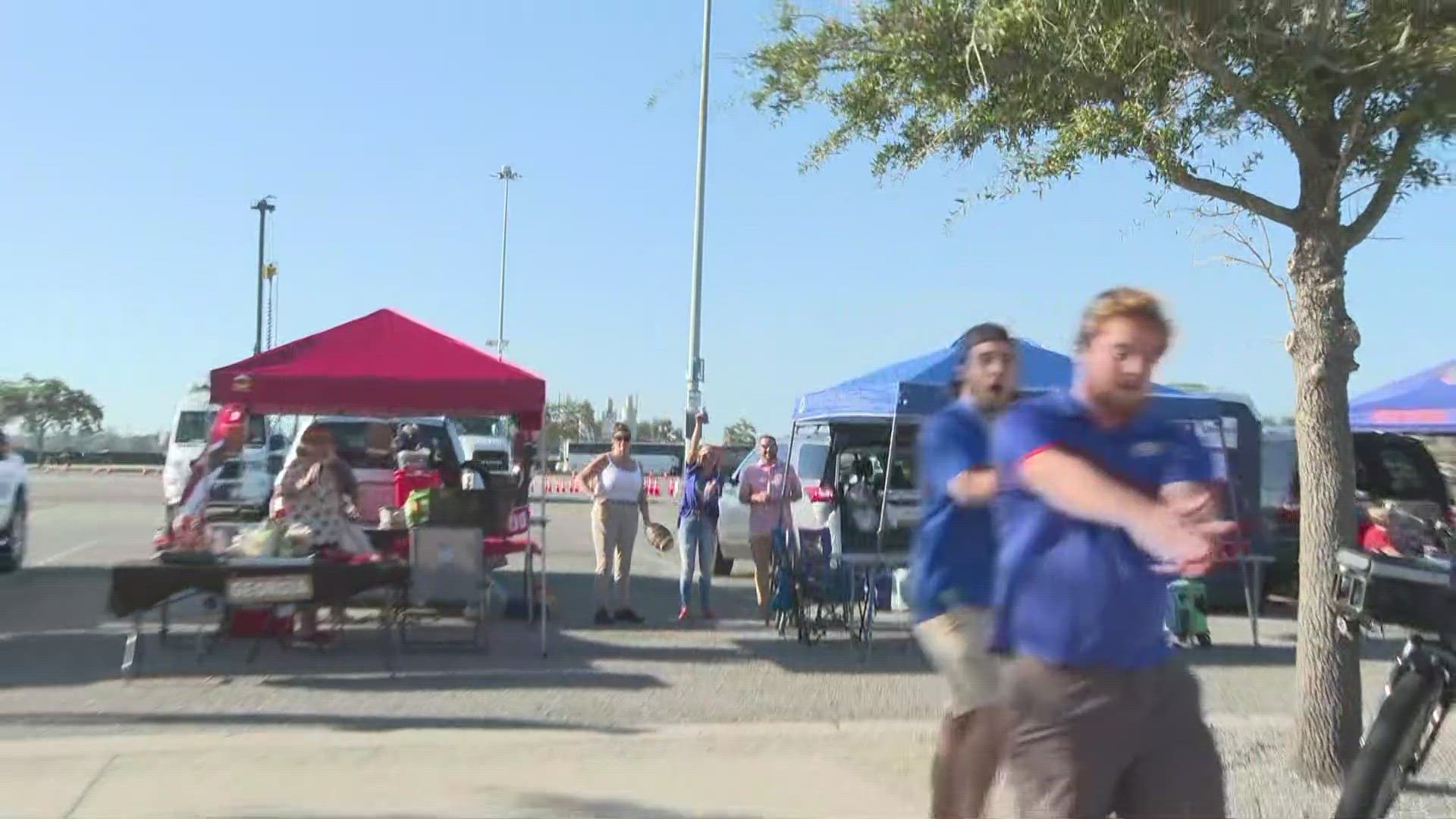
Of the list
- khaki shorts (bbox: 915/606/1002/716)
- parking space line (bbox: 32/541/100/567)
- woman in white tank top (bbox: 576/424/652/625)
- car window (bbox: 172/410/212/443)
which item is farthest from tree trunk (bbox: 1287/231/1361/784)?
car window (bbox: 172/410/212/443)

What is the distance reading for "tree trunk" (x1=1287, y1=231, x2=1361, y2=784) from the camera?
235 inches

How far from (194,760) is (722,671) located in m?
3.73

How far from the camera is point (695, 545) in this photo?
11422mm

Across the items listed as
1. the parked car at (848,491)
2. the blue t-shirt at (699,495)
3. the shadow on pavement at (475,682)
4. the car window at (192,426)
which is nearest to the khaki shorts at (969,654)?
the shadow on pavement at (475,682)

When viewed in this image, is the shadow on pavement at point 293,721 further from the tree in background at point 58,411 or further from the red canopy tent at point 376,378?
the tree in background at point 58,411

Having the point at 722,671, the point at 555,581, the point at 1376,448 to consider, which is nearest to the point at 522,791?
the point at 722,671

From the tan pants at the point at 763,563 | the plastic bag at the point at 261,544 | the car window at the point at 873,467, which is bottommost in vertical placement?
the tan pants at the point at 763,563

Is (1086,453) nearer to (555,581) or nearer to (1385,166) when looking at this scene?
(1385,166)

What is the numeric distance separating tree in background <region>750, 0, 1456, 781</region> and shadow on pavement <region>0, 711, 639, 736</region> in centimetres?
353

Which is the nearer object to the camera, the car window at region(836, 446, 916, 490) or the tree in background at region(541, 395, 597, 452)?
the car window at region(836, 446, 916, 490)

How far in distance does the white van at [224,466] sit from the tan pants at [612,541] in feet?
31.0

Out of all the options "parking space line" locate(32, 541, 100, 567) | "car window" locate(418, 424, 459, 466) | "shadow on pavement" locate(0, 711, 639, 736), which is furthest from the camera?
"parking space line" locate(32, 541, 100, 567)

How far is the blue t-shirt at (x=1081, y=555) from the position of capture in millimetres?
3180

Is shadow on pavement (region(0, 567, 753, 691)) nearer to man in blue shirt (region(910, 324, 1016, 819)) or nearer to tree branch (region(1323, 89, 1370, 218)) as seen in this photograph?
man in blue shirt (region(910, 324, 1016, 819))
